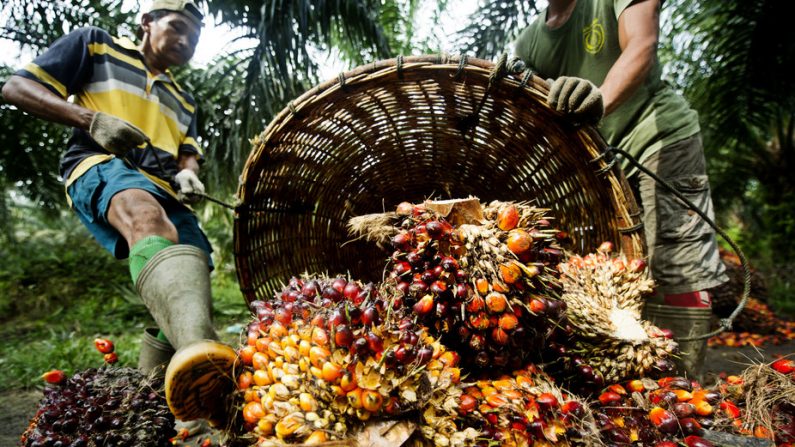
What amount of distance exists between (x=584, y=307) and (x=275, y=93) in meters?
3.46

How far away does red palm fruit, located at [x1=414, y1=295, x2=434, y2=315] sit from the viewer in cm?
113

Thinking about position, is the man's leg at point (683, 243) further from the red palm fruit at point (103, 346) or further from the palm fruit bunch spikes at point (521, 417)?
the red palm fruit at point (103, 346)

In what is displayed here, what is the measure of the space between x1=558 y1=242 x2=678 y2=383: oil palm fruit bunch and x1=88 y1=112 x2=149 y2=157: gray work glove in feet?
5.32

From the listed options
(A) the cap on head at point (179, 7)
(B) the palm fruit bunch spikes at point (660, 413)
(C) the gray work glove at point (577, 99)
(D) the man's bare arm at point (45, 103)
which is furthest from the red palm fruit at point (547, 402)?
(A) the cap on head at point (179, 7)

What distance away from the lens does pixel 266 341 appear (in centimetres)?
98

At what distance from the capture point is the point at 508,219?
3.96 ft

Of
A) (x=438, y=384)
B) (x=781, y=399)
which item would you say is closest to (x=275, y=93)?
(x=438, y=384)

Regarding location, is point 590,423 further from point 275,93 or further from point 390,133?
point 275,93

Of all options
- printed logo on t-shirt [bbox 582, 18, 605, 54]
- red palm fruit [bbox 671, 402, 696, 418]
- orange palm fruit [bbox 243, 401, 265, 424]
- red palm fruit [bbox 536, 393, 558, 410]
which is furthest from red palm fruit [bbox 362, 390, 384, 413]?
printed logo on t-shirt [bbox 582, 18, 605, 54]

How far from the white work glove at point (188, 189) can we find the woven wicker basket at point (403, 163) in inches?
11.7

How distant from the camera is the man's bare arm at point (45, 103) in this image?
1749 millimetres

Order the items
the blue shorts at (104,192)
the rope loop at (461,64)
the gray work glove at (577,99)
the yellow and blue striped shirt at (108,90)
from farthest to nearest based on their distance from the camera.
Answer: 1. the yellow and blue striped shirt at (108,90)
2. the blue shorts at (104,192)
3. the rope loop at (461,64)
4. the gray work glove at (577,99)

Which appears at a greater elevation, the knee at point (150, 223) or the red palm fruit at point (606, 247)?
the knee at point (150, 223)

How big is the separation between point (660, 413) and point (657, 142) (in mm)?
1258
